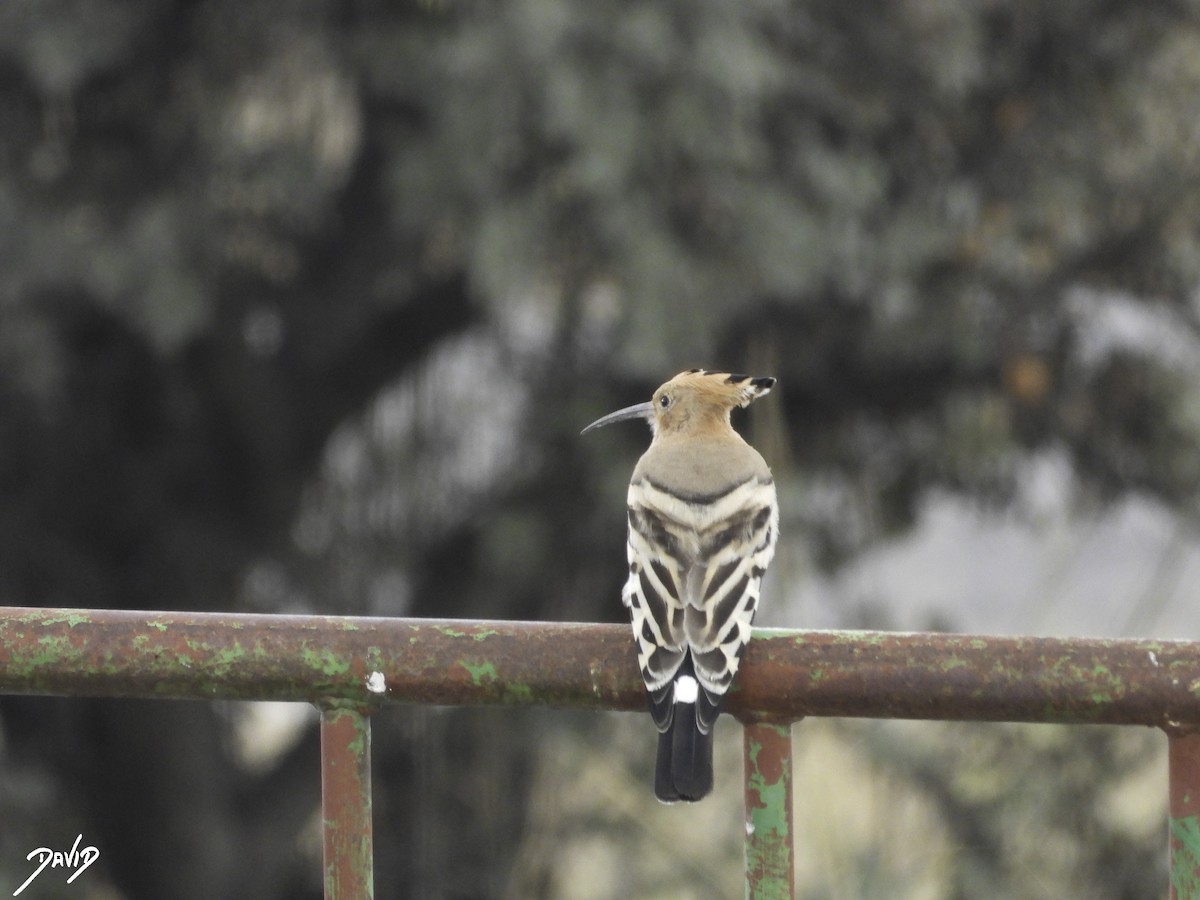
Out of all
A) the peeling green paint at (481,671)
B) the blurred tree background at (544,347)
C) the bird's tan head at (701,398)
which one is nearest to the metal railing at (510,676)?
the peeling green paint at (481,671)

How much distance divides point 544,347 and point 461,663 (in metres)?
4.16

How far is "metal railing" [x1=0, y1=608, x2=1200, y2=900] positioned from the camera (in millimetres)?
1742

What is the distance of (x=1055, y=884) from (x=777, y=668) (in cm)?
467

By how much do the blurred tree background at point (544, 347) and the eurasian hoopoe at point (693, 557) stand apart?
734 mm

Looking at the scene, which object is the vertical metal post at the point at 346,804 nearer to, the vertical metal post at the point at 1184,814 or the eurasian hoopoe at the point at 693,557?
the eurasian hoopoe at the point at 693,557

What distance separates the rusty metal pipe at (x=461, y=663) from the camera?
175 cm

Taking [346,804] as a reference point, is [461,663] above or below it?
above

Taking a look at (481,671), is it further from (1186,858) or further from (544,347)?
(544,347)

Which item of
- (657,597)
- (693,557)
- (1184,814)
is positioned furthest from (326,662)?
(693,557)

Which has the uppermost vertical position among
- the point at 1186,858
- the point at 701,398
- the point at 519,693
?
the point at 519,693

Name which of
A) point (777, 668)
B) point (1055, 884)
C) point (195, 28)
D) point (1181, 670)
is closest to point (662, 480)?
point (777, 668)

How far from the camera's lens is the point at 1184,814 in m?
1.75

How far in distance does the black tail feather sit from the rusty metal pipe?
0.23m

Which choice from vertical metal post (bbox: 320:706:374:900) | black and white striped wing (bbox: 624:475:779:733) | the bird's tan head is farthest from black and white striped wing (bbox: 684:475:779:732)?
the bird's tan head
